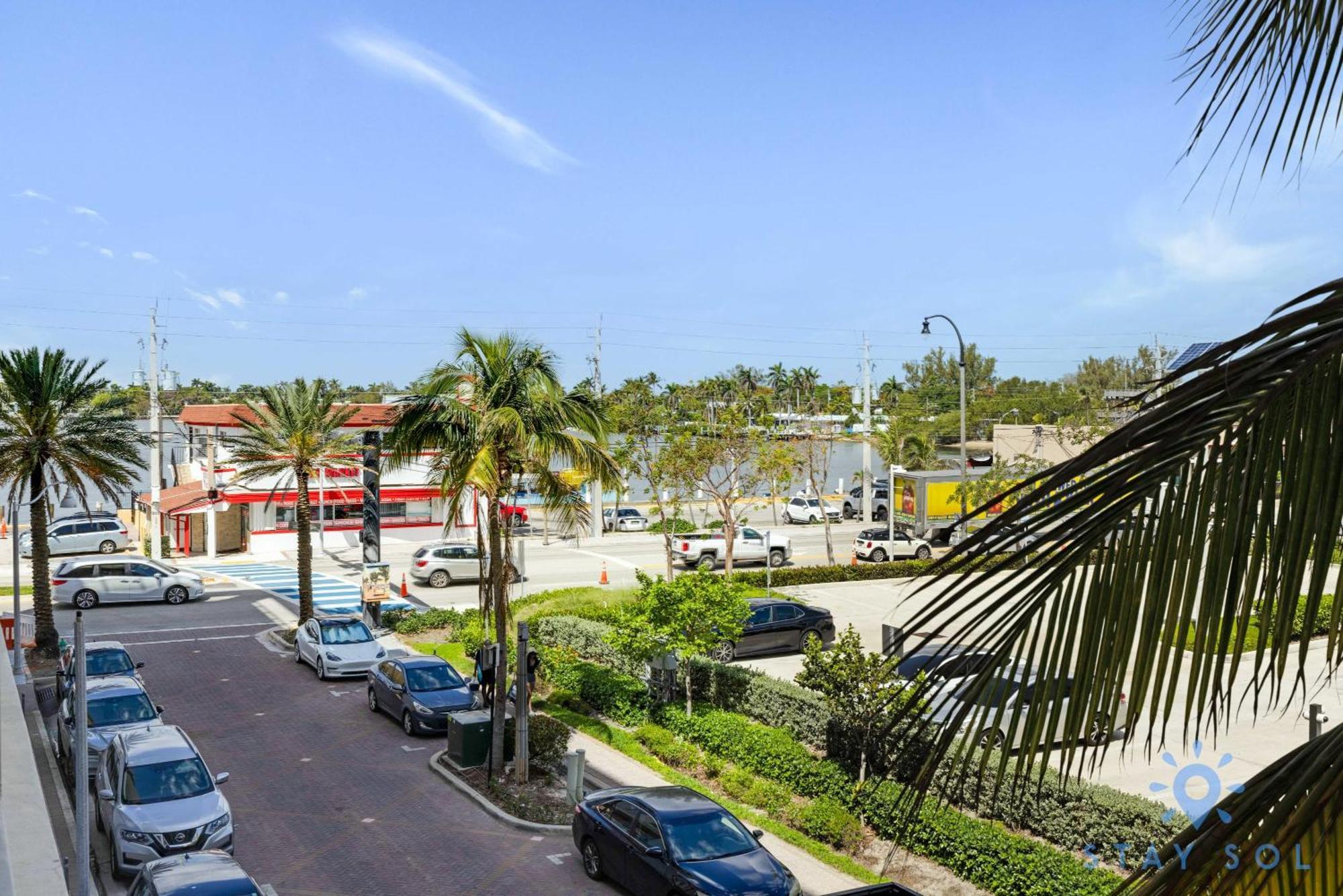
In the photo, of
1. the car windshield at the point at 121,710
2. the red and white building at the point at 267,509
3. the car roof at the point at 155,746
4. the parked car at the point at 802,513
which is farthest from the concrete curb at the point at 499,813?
the parked car at the point at 802,513

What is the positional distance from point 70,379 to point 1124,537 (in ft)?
96.8

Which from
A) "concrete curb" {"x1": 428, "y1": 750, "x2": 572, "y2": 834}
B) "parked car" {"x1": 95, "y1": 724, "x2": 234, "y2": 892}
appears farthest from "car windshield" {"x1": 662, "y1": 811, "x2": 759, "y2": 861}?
"parked car" {"x1": 95, "y1": 724, "x2": 234, "y2": 892}

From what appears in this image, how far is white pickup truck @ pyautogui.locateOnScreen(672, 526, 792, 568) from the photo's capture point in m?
41.9

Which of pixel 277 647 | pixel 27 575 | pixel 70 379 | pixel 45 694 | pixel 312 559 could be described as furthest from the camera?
pixel 312 559

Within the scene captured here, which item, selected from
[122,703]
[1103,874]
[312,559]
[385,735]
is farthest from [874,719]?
[312,559]

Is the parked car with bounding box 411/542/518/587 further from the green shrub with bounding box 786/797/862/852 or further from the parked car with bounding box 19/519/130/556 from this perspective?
the green shrub with bounding box 786/797/862/852

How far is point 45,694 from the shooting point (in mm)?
24266

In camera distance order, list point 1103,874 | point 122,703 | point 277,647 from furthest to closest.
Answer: point 277,647, point 122,703, point 1103,874

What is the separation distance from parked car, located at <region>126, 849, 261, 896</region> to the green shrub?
25.3 feet

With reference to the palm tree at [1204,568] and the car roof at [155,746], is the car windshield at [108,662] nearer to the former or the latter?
the car roof at [155,746]

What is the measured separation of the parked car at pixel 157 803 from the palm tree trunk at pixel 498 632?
4564 millimetres

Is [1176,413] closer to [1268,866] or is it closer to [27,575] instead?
[1268,866]

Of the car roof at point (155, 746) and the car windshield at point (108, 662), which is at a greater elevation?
the car windshield at point (108, 662)

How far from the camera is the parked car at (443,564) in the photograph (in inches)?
1542
